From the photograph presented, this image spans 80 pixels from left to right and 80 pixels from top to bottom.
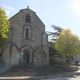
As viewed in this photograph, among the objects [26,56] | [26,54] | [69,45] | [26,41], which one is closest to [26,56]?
[26,56]

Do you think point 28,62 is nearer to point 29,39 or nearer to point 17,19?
point 29,39

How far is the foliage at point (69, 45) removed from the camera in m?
53.8

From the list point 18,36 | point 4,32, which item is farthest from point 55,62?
point 4,32

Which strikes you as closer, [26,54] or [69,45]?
[26,54]

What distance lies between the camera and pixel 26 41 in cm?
5231

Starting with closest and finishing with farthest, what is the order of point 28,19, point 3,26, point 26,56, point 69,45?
point 3,26, point 26,56, point 28,19, point 69,45

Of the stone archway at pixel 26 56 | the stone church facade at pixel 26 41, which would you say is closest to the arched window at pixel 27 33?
the stone church facade at pixel 26 41

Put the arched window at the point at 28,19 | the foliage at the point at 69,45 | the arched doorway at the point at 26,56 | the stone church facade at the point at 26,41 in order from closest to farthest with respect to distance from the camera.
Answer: the stone church facade at the point at 26,41 < the arched doorway at the point at 26,56 < the arched window at the point at 28,19 < the foliage at the point at 69,45

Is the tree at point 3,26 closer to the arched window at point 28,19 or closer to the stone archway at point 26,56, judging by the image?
the stone archway at point 26,56

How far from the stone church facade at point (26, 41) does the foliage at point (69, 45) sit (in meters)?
3.15

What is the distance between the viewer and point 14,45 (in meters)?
51.5

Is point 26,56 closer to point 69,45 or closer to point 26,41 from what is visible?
point 26,41

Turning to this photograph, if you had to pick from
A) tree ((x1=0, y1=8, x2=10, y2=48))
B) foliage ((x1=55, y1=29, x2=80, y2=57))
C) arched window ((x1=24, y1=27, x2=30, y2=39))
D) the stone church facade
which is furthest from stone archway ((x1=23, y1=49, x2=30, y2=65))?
foliage ((x1=55, y1=29, x2=80, y2=57))

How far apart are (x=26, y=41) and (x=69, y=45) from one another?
7.90m
